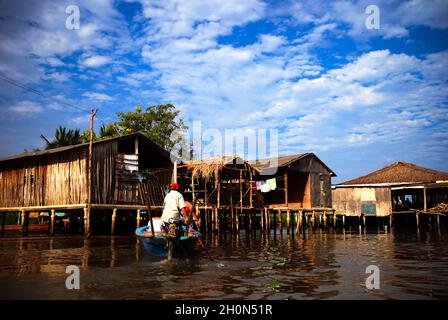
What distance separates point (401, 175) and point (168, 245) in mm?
29506

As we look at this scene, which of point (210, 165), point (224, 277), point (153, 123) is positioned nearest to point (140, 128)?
point (153, 123)

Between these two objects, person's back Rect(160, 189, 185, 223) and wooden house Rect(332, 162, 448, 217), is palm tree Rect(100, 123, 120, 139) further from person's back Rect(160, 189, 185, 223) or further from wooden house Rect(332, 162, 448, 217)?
person's back Rect(160, 189, 185, 223)

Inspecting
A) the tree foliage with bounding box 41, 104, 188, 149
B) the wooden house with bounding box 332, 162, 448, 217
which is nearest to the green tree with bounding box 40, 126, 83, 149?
the tree foliage with bounding box 41, 104, 188, 149

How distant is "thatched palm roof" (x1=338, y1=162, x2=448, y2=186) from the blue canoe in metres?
26.7

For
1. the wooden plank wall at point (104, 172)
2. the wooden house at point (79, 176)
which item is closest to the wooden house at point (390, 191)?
the wooden house at point (79, 176)

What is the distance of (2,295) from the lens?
5867 mm

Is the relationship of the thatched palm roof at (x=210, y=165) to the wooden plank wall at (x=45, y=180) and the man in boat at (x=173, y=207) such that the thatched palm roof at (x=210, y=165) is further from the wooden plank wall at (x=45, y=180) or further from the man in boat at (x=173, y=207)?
the man in boat at (x=173, y=207)

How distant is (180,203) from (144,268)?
6.49 ft

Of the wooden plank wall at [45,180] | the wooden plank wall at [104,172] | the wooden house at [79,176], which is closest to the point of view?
the wooden plank wall at [104,172]

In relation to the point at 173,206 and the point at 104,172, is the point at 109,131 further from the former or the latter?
the point at 173,206

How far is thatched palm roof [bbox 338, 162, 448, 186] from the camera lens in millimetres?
31703

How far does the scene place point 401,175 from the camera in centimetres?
3391

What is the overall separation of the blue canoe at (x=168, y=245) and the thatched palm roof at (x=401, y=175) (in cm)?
2668

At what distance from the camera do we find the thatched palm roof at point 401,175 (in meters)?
31.7
